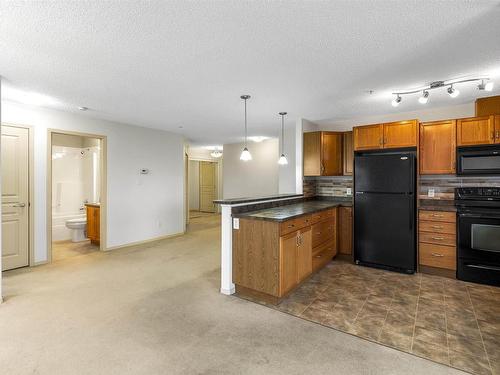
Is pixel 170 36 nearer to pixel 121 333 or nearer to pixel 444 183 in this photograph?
pixel 121 333

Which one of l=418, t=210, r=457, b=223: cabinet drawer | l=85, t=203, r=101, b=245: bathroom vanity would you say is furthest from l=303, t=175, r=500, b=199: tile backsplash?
l=85, t=203, r=101, b=245: bathroom vanity

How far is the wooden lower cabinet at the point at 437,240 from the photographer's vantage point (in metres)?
3.57

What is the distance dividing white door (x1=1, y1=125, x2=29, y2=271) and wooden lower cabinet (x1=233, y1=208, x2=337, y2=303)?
3.36 m

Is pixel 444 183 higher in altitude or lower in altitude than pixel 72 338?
higher

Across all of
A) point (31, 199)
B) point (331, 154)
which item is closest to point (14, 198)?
point (31, 199)

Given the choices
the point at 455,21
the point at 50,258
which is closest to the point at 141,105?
the point at 50,258

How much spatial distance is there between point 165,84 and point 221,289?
2515mm

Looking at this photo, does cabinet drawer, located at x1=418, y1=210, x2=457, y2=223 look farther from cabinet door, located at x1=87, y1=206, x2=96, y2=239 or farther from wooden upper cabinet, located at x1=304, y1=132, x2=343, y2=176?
cabinet door, located at x1=87, y1=206, x2=96, y2=239

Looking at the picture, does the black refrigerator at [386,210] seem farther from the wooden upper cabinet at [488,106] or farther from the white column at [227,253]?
the white column at [227,253]

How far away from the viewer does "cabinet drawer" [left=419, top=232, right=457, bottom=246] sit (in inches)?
141

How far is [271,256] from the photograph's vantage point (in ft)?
9.18

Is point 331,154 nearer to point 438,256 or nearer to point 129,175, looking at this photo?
point 438,256

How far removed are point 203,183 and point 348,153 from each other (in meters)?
7.16

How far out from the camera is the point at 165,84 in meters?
3.21
